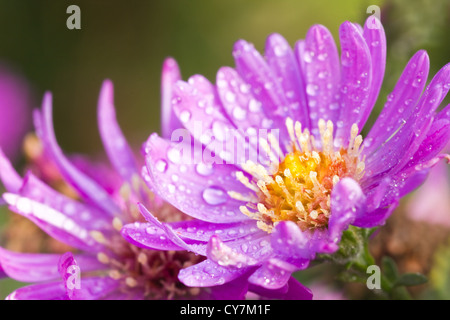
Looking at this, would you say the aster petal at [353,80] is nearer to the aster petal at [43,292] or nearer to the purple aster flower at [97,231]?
the purple aster flower at [97,231]

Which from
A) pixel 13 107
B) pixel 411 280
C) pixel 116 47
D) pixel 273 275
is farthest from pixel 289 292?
pixel 13 107

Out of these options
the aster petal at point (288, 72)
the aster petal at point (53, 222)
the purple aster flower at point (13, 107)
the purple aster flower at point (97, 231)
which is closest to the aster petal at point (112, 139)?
the purple aster flower at point (97, 231)

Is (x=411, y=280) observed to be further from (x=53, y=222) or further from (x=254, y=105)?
(x=53, y=222)

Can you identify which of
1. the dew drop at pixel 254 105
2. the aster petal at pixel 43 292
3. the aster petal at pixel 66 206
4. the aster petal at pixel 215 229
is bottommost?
the aster petal at pixel 43 292

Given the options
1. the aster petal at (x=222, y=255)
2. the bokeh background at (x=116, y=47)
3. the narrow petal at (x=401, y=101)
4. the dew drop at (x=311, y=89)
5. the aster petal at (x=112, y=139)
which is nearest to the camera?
the aster petal at (x=222, y=255)

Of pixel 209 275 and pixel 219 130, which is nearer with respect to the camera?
pixel 209 275

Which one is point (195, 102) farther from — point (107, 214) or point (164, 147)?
point (107, 214)

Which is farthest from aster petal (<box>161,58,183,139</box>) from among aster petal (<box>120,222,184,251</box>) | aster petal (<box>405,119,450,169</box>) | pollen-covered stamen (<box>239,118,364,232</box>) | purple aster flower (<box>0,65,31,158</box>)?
purple aster flower (<box>0,65,31,158</box>)

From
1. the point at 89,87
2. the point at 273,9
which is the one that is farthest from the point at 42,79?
the point at 273,9
